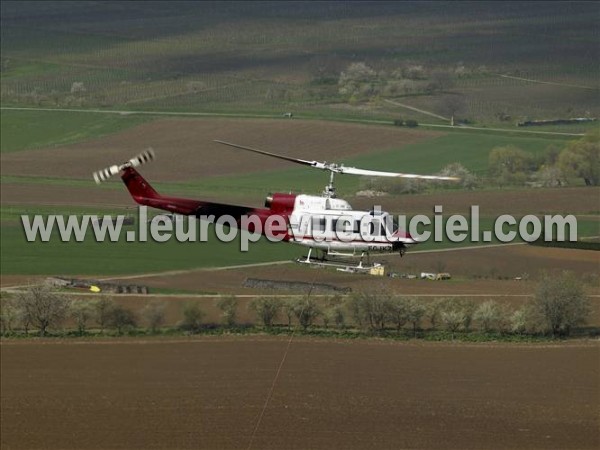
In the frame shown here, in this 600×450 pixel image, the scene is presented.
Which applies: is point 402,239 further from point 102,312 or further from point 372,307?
point 102,312

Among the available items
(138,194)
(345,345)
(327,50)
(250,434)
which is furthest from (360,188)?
(327,50)

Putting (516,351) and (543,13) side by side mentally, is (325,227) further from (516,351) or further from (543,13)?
(543,13)

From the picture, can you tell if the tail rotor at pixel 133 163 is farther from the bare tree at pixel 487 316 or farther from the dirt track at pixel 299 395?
the bare tree at pixel 487 316

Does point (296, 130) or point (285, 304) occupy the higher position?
point (296, 130)

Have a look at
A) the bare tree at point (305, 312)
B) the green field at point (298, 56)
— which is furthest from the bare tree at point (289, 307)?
the green field at point (298, 56)

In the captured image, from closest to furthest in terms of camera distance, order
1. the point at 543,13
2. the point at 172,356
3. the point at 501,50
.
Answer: the point at 172,356 → the point at 501,50 → the point at 543,13

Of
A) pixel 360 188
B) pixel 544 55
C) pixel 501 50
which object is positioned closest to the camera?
pixel 360 188
